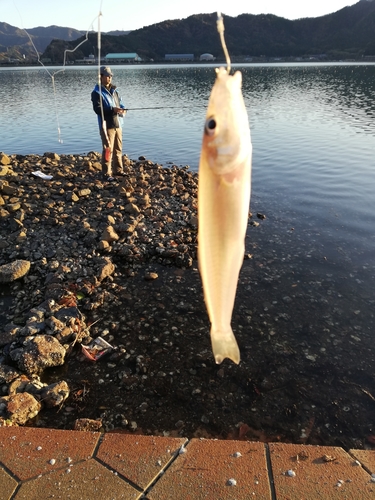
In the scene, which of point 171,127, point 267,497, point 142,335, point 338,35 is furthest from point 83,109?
point 338,35

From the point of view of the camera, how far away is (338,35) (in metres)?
186

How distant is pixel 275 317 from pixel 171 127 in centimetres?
2418

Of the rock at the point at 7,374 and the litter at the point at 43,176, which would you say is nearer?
the rock at the point at 7,374

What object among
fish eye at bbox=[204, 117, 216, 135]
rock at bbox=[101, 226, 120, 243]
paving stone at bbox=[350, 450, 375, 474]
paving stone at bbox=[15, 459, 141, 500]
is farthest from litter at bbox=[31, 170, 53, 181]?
fish eye at bbox=[204, 117, 216, 135]

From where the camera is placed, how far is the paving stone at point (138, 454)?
11.0 feet

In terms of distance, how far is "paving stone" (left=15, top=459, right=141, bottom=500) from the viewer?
3.18 metres

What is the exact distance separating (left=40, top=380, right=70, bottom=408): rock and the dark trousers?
8.66 metres

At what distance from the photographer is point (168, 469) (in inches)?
134

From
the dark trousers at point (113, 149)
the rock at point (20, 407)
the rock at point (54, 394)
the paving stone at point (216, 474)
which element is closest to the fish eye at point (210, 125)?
the paving stone at point (216, 474)

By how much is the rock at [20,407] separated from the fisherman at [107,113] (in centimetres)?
885

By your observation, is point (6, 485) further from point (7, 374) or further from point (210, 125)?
point (210, 125)

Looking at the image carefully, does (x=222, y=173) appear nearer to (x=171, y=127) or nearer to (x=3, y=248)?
(x=3, y=248)

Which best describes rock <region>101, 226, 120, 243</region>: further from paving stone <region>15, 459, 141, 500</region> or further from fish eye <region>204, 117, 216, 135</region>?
fish eye <region>204, 117, 216, 135</region>

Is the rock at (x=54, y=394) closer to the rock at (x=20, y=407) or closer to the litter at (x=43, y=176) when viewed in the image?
the rock at (x=20, y=407)
